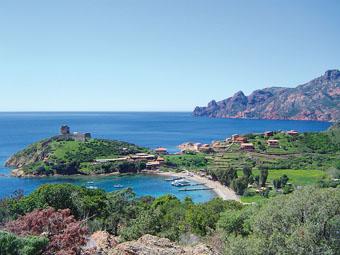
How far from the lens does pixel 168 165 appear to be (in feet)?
317

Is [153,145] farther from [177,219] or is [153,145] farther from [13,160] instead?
[177,219]

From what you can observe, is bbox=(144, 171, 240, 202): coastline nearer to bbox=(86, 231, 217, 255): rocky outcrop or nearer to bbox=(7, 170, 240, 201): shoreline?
bbox=(7, 170, 240, 201): shoreline

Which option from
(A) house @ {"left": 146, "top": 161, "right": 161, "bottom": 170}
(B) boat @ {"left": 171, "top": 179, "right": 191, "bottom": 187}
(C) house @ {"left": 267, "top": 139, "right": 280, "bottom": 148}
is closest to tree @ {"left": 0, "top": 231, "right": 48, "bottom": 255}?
(B) boat @ {"left": 171, "top": 179, "right": 191, "bottom": 187}

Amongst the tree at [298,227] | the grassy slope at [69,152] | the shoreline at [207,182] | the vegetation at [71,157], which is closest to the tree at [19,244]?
the tree at [298,227]

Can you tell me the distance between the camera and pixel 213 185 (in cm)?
7669

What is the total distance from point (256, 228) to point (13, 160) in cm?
9388

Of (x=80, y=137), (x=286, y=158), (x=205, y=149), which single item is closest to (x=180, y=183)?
(x=286, y=158)

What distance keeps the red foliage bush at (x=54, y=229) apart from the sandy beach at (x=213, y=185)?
162 feet

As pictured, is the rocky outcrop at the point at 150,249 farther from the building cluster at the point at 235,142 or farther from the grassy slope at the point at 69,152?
the building cluster at the point at 235,142

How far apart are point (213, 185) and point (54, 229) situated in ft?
204

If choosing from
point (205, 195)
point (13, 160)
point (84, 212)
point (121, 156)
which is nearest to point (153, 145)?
point (121, 156)

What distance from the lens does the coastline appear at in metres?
66.7

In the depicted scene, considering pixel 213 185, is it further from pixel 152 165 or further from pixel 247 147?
pixel 247 147

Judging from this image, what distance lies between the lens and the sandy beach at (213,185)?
219ft
